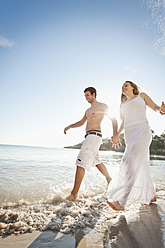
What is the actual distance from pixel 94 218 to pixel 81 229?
0.37 meters

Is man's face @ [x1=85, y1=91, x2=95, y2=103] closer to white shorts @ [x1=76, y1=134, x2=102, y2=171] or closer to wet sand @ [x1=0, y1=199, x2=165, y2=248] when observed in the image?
white shorts @ [x1=76, y1=134, x2=102, y2=171]

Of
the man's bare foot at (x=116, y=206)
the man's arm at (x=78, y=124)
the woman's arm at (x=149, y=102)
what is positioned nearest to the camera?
the man's bare foot at (x=116, y=206)

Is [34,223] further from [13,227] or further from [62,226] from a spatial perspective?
[62,226]

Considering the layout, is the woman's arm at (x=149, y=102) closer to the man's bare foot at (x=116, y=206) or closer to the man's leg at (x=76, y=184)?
the man's bare foot at (x=116, y=206)

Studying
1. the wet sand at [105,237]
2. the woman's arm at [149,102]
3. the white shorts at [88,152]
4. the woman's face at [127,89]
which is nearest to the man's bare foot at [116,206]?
the wet sand at [105,237]

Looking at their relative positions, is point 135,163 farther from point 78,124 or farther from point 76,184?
point 78,124

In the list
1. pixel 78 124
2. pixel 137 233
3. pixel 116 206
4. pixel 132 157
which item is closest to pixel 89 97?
pixel 78 124

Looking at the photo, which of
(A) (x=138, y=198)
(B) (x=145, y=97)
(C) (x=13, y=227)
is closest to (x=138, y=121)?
(B) (x=145, y=97)

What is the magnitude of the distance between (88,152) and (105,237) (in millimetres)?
1856

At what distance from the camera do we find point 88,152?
10.9ft

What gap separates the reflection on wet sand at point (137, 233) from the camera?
1.41 meters

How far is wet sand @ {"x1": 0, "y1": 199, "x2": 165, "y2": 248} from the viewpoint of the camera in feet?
4.57

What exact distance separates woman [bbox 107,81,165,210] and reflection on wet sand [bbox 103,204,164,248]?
267 mm

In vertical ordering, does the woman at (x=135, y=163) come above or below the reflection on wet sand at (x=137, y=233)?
above
